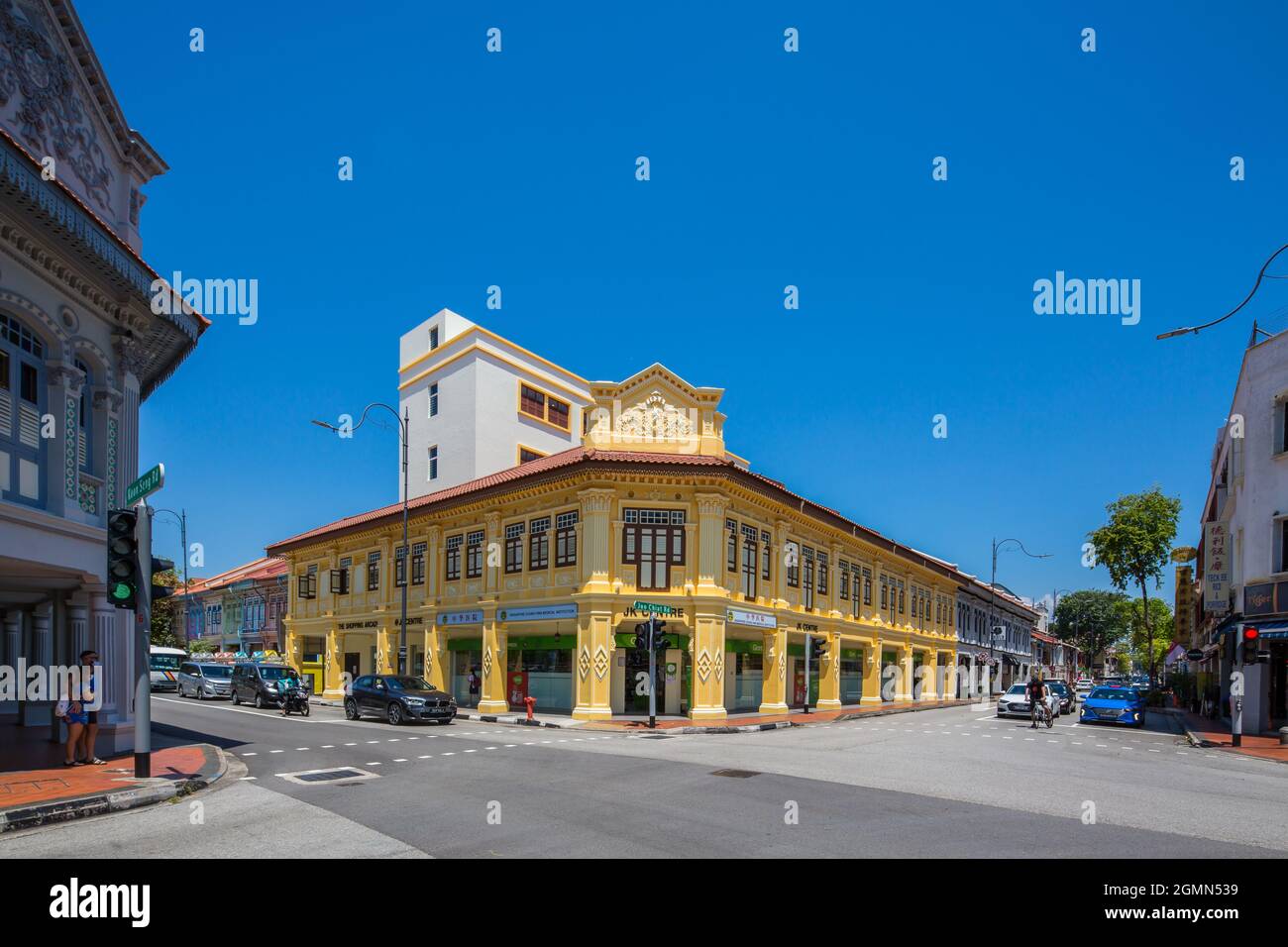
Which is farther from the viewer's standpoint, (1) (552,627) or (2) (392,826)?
(1) (552,627)

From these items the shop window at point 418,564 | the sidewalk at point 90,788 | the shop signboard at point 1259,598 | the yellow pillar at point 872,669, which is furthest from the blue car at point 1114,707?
the sidewalk at point 90,788

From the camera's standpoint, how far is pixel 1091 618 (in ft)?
357

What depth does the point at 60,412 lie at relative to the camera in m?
14.6

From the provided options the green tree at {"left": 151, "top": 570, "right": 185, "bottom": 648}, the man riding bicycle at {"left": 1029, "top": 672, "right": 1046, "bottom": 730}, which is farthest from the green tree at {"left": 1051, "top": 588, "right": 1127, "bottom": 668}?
the green tree at {"left": 151, "top": 570, "right": 185, "bottom": 648}

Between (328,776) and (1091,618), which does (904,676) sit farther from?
(1091,618)

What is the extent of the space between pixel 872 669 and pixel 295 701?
2738 cm

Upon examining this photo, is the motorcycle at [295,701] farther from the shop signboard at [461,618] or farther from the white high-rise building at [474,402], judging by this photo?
the white high-rise building at [474,402]

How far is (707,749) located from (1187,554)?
166 ft

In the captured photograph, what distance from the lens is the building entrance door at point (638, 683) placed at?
30375mm

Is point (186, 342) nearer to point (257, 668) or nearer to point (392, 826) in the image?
point (392, 826)

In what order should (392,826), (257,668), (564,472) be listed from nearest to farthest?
(392,826)
(564,472)
(257,668)

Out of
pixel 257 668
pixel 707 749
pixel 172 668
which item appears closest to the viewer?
pixel 707 749

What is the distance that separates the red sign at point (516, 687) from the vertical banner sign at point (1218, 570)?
24.7 m
